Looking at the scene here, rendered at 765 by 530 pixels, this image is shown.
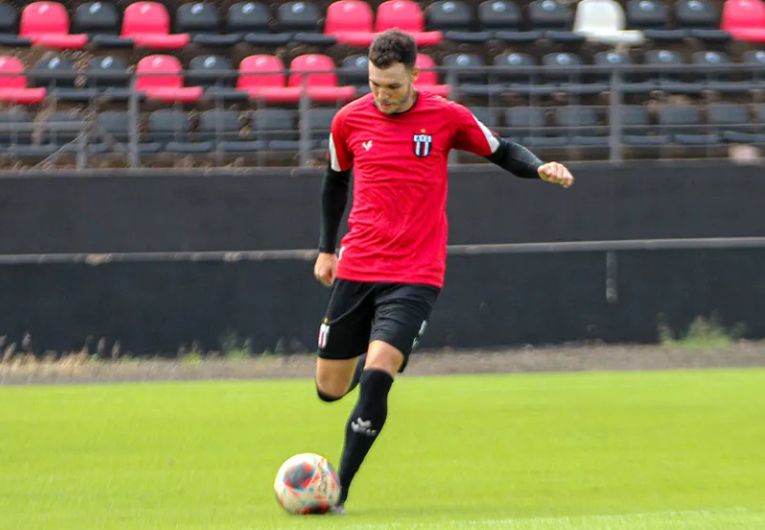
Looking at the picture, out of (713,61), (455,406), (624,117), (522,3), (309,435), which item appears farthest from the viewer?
(522,3)

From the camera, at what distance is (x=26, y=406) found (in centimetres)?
1270

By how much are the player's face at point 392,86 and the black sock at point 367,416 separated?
1235 millimetres

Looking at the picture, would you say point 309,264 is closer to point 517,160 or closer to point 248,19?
point 248,19

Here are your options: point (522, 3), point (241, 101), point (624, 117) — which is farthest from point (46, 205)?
point (522, 3)

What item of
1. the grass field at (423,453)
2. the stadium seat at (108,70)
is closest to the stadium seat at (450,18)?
the stadium seat at (108,70)

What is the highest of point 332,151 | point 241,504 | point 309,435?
point 332,151

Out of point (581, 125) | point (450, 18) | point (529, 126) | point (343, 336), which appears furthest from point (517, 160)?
point (450, 18)

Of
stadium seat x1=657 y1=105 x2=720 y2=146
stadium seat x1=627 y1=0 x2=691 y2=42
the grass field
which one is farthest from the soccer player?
stadium seat x1=627 y1=0 x2=691 y2=42

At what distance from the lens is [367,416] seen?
6.89 meters

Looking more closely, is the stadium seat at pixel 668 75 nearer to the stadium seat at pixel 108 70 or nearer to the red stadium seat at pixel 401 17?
the red stadium seat at pixel 401 17

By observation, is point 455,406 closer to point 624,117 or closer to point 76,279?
point 76,279

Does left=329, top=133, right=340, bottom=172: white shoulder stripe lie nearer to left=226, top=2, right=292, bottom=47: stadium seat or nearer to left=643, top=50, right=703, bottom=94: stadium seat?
left=643, top=50, right=703, bottom=94: stadium seat

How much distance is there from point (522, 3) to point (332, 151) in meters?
15.2

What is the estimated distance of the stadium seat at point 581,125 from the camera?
58.0 ft
